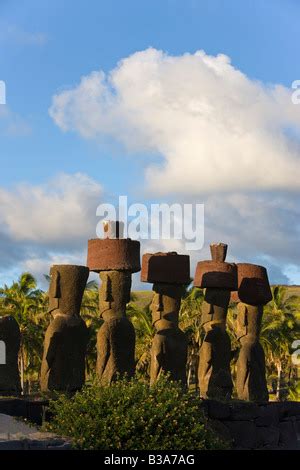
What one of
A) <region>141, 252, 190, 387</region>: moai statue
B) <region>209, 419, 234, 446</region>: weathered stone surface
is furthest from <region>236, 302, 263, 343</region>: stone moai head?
<region>209, 419, 234, 446</region>: weathered stone surface

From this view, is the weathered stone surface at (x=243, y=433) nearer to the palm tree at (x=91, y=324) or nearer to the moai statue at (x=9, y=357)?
the moai statue at (x=9, y=357)

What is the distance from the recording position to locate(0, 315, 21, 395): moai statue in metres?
13.6

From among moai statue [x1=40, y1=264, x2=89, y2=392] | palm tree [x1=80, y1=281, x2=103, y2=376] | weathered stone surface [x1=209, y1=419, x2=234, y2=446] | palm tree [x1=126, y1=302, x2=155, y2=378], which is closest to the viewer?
moai statue [x1=40, y1=264, x2=89, y2=392]

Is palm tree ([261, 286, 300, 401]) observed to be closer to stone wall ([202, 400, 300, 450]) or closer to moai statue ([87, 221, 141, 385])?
stone wall ([202, 400, 300, 450])

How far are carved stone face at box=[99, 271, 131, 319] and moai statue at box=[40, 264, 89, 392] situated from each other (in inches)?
26.1

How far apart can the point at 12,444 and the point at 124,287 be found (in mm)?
6369

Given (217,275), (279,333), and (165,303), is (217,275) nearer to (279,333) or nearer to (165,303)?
(165,303)

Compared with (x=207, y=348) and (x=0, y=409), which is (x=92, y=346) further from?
(x=0, y=409)

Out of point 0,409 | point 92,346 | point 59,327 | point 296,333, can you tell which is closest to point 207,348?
point 59,327

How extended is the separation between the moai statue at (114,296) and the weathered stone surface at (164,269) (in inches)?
41.3

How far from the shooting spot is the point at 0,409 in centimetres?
1277

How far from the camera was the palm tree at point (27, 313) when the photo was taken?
31906 millimetres

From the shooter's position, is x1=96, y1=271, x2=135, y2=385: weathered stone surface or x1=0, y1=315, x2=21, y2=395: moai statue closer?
x1=0, y1=315, x2=21, y2=395: moai statue

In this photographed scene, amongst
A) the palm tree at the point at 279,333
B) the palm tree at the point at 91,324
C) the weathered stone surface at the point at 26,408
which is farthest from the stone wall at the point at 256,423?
the palm tree at the point at 279,333
